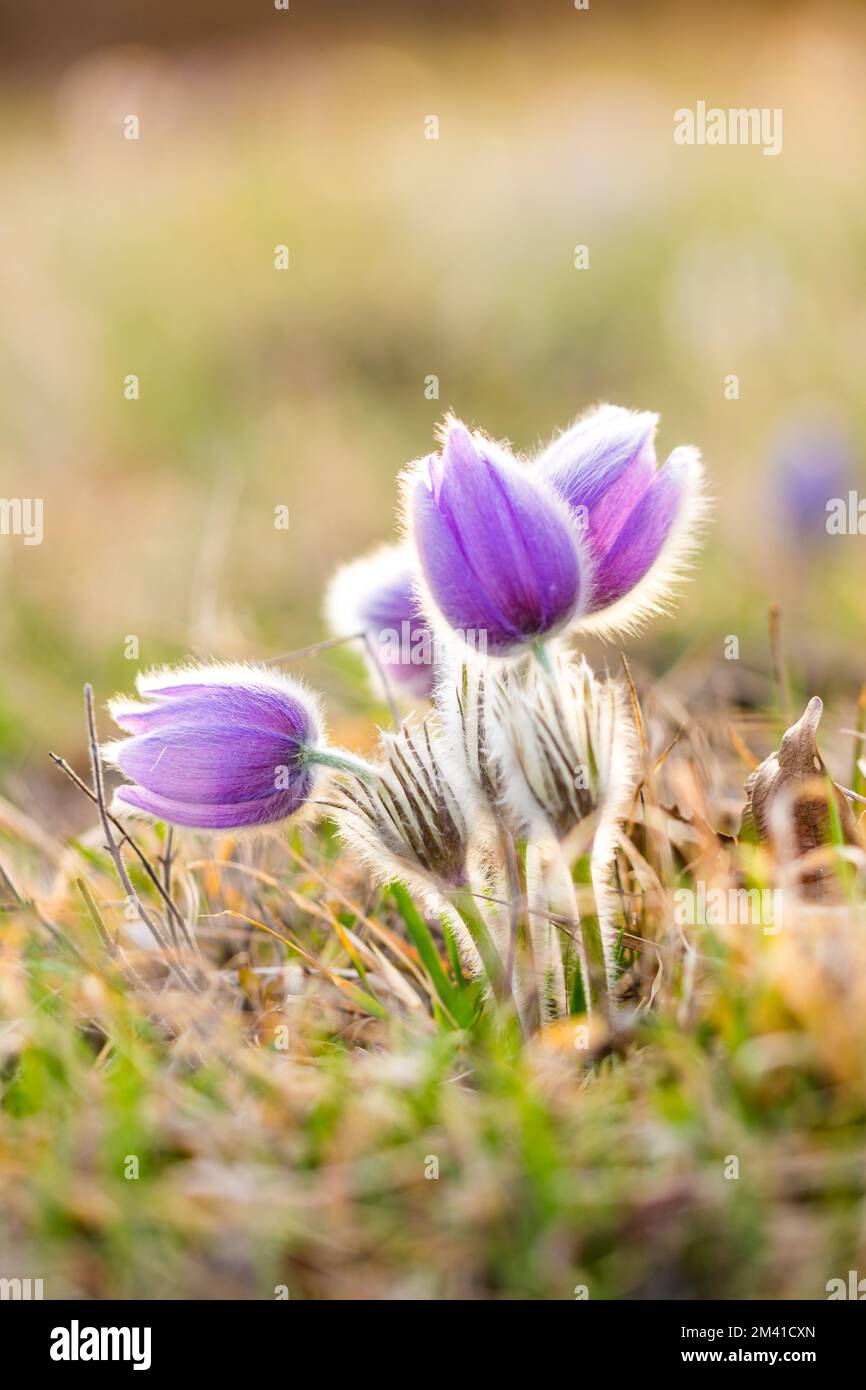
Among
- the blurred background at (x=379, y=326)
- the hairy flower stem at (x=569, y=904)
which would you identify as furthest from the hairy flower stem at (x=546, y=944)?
the blurred background at (x=379, y=326)

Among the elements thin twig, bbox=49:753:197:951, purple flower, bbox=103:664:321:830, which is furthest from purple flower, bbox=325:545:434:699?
thin twig, bbox=49:753:197:951

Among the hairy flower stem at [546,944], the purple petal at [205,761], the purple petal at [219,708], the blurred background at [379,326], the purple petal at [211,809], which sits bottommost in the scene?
the hairy flower stem at [546,944]

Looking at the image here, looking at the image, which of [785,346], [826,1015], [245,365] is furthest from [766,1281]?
[245,365]

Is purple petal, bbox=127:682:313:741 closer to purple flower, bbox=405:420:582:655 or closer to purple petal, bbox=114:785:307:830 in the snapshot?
purple petal, bbox=114:785:307:830

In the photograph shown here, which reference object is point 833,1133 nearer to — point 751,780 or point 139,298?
point 751,780

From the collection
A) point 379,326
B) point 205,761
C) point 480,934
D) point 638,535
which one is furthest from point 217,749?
point 379,326

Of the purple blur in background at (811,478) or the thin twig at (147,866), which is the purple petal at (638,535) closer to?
the thin twig at (147,866)
